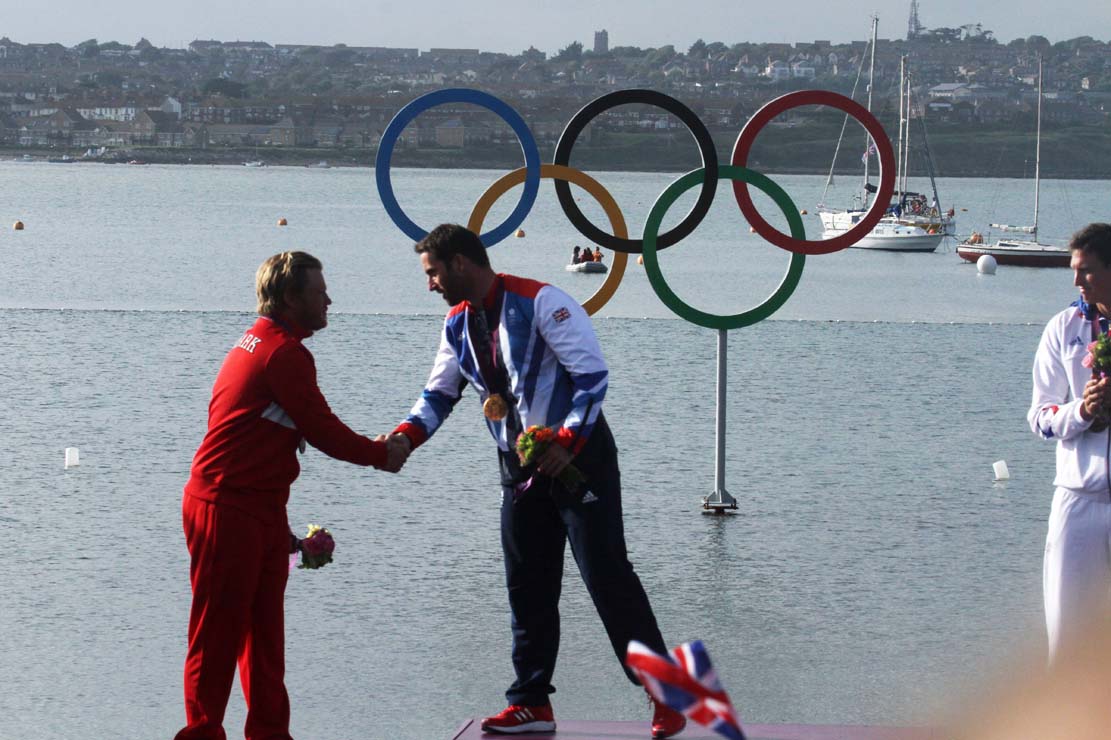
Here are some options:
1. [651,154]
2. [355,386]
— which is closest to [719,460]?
[355,386]

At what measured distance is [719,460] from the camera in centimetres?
983

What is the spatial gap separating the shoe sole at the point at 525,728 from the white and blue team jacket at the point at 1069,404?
5.97ft

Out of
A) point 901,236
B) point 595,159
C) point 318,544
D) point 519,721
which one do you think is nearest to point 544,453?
point 318,544

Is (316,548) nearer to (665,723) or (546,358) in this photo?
(546,358)

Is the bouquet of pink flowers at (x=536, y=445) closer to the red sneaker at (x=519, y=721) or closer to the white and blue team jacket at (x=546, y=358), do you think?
the white and blue team jacket at (x=546, y=358)

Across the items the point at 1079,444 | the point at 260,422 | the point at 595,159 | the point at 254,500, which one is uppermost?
the point at 260,422

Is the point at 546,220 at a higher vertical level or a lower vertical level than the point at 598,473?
lower

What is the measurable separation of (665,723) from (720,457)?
15.3 ft

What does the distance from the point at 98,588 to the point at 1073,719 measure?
525 cm

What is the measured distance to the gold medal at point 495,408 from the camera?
5340mm

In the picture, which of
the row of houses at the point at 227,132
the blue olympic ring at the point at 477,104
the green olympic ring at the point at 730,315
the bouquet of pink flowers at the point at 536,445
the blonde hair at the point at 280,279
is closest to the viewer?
the blonde hair at the point at 280,279

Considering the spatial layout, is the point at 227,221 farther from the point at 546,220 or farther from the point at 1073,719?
Answer: the point at 1073,719

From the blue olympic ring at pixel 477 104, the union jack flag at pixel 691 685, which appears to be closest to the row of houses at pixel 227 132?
the blue olympic ring at pixel 477 104

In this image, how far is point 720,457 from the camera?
9.83m
